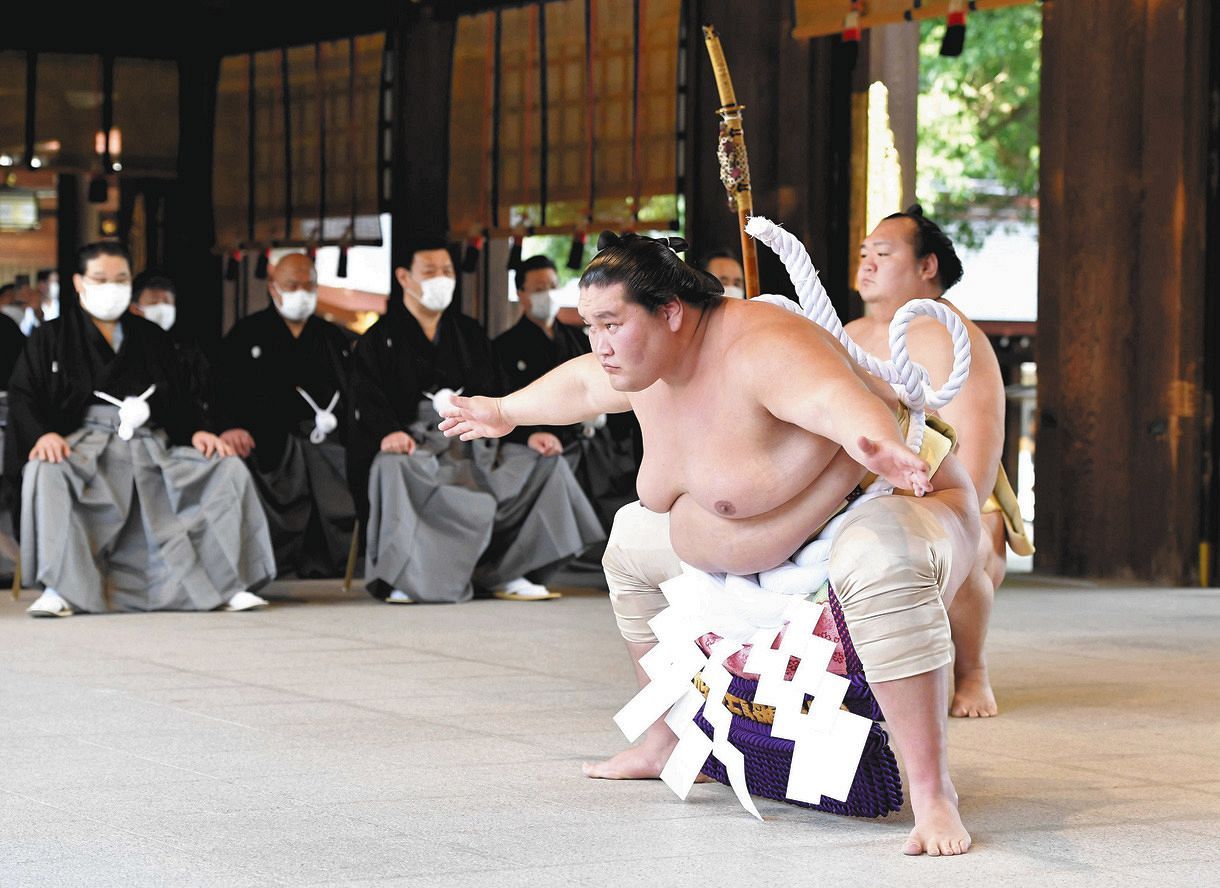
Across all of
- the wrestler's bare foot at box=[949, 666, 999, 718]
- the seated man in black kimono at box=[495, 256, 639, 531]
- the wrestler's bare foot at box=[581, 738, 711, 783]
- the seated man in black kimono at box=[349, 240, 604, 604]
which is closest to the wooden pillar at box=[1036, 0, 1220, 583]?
the seated man in black kimono at box=[495, 256, 639, 531]

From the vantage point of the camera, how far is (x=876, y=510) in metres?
2.36

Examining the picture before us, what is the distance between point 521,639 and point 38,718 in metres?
1.56

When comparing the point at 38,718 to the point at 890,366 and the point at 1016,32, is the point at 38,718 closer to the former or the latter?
the point at 890,366

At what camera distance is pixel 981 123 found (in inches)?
480

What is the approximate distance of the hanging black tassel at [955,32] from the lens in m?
5.12

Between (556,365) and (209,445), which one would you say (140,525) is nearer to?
(209,445)

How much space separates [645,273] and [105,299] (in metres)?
3.20

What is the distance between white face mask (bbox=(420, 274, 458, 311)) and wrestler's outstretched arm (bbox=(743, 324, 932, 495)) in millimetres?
3313

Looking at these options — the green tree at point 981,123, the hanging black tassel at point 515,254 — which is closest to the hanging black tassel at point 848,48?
the hanging black tassel at point 515,254

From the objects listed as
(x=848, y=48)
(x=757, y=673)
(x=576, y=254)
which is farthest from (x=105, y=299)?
(x=757, y=673)

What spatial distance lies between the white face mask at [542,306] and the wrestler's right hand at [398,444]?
2.61ft

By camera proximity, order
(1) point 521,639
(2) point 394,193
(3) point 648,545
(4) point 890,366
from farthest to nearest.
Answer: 1. (2) point 394,193
2. (1) point 521,639
3. (3) point 648,545
4. (4) point 890,366

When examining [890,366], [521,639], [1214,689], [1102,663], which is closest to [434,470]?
[521,639]

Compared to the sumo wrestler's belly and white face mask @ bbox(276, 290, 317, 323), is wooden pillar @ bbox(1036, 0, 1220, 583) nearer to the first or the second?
white face mask @ bbox(276, 290, 317, 323)
